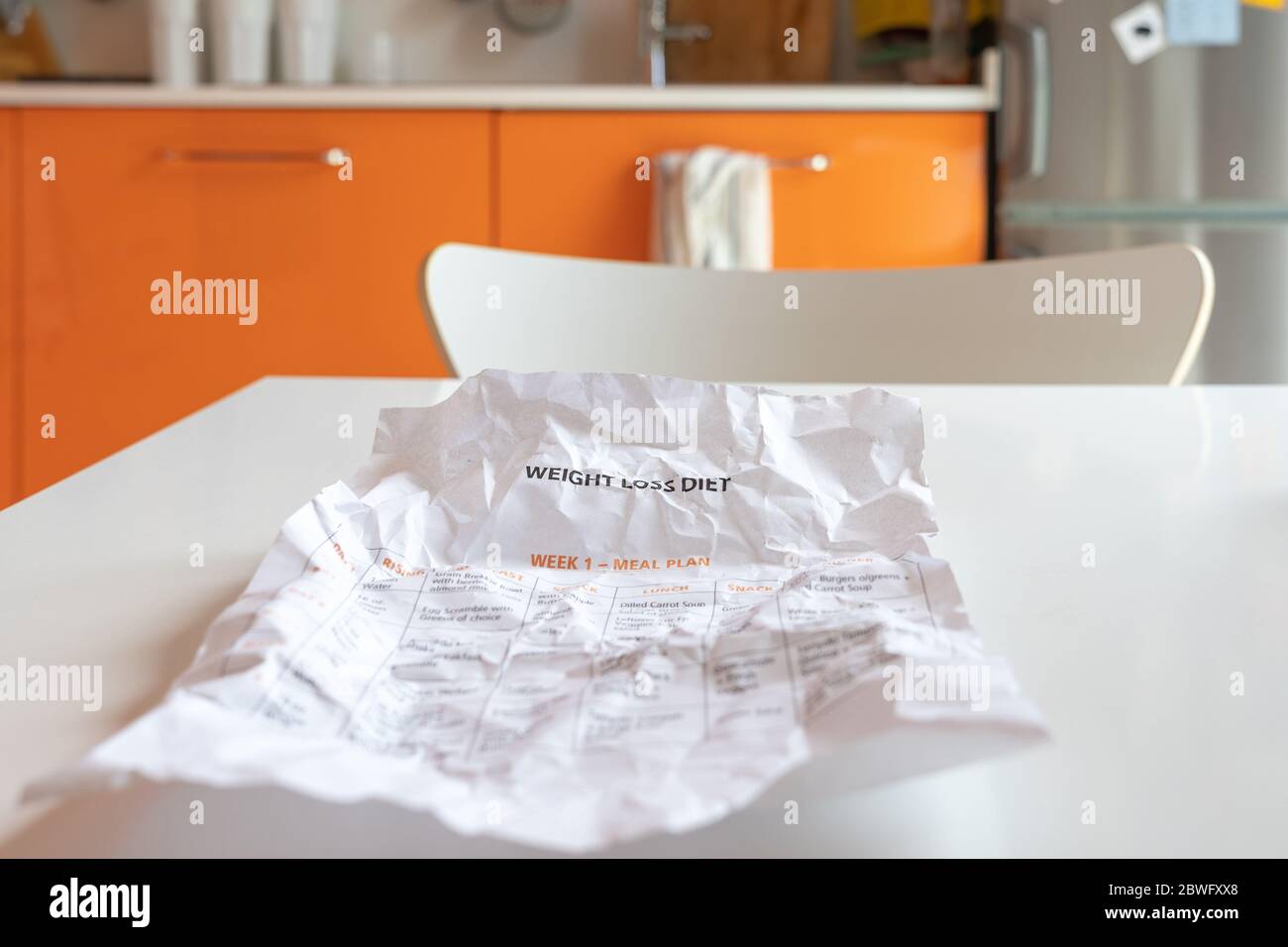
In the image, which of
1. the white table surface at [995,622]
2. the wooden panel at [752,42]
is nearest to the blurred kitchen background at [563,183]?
the wooden panel at [752,42]

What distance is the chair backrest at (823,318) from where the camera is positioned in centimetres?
107

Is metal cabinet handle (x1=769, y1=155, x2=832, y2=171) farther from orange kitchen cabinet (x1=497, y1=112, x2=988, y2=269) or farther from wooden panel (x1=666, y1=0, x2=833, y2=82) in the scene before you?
wooden panel (x1=666, y1=0, x2=833, y2=82)

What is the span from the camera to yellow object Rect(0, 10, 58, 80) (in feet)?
8.14

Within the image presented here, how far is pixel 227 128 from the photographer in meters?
2.18

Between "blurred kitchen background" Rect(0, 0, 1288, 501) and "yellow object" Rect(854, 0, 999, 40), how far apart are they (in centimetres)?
17

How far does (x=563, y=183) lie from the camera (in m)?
2.20

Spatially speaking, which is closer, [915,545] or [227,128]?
[915,545]

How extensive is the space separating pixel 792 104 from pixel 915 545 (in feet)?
6.30

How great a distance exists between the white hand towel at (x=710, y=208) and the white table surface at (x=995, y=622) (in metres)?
1.48
